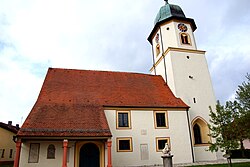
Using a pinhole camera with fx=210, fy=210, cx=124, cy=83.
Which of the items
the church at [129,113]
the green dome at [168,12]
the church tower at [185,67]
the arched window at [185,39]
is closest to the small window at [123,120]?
the church at [129,113]

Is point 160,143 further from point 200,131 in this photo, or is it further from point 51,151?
point 51,151

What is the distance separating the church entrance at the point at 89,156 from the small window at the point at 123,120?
2637 mm

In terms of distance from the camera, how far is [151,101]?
19.5 meters

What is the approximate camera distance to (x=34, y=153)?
1518 cm

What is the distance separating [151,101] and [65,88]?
8.04m

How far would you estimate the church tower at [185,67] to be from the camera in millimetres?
20453

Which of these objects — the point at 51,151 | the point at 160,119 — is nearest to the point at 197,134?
the point at 160,119

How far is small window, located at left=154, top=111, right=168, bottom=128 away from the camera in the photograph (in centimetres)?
1864

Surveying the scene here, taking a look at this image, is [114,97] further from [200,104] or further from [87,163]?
[200,104]

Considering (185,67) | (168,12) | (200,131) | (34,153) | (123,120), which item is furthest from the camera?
(168,12)

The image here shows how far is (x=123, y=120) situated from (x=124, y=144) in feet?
6.62

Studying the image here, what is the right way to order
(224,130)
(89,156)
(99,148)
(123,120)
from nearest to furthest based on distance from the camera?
1. (224,130)
2. (89,156)
3. (99,148)
4. (123,120)

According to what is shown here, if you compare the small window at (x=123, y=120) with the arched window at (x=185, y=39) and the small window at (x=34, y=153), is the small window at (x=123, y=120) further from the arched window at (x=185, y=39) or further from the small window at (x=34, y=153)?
the arched window at (x=185, y=39)

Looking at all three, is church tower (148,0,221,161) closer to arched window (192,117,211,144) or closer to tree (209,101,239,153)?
arched window (192,117,211,144)
